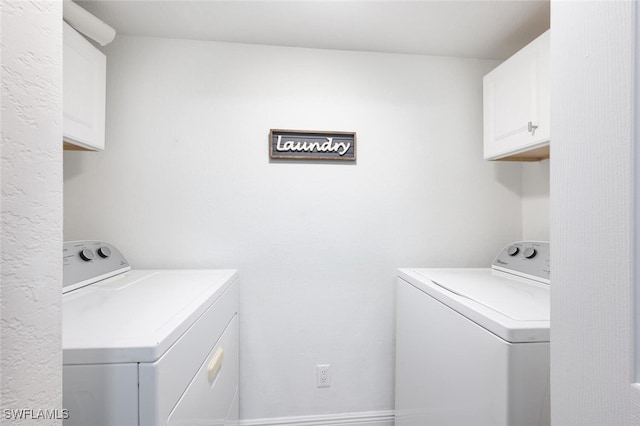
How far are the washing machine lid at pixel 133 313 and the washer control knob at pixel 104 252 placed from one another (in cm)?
12

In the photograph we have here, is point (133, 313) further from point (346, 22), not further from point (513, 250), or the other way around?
point (513, 250)

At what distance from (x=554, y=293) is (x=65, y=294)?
4.79 feet

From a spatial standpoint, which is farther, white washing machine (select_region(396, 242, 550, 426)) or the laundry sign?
the laundry sign

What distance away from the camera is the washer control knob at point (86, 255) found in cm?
125

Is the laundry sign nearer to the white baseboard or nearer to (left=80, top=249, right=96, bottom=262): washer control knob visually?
(left=80, top=249, right=96, bottom=262): washer control knob

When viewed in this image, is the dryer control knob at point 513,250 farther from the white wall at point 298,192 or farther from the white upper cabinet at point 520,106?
the white upper cabinet at point 520,106

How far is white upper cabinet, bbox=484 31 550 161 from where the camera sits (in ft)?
3.98

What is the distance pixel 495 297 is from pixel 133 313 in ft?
4.00

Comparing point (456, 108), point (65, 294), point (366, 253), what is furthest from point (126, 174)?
point (456, 108)

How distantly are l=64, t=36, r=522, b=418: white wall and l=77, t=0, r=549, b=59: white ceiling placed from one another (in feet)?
0.28

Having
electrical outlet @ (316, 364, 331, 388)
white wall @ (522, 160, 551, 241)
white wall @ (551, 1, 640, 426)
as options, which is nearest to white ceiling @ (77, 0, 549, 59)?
white wall @ (522, 160, 551, 241)

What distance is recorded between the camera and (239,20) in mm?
1405

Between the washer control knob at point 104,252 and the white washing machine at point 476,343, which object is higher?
the washer control knob at point 104,252

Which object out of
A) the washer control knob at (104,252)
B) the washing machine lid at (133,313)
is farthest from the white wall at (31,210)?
the washer control knob at (104,252)
